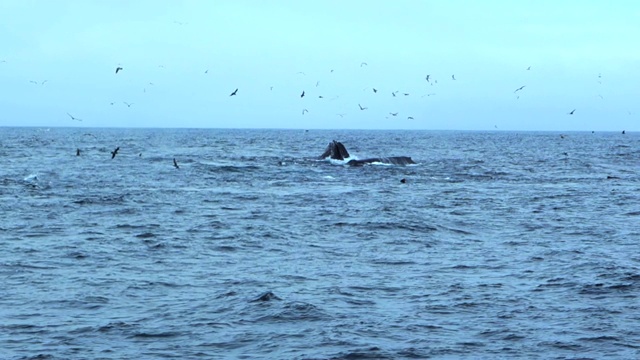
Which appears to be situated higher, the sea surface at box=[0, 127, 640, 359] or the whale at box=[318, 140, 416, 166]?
the whale at box=[318, 140, 416, 166]

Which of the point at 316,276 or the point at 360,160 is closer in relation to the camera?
the point at 316,276

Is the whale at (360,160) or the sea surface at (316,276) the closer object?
the sea surface at (316,276)

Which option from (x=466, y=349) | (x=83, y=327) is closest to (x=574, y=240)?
(x=466, y=349)

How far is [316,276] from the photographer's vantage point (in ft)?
50.4

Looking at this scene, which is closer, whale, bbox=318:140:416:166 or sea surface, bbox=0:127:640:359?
sea surface, bbox=0:127:640:359

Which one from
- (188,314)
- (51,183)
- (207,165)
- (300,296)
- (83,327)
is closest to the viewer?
(83,327)

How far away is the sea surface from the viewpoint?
10992 mm

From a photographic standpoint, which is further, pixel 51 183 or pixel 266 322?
pixel 51 183

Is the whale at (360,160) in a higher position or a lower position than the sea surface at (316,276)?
higher

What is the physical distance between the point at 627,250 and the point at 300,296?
8833 millimetres

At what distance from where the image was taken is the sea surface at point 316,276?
A: 1099 centimetres

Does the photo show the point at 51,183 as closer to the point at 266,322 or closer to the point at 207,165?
the point at 207,165

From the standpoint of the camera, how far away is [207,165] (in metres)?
52.0

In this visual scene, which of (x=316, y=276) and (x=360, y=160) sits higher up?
(x=360, y=160)
